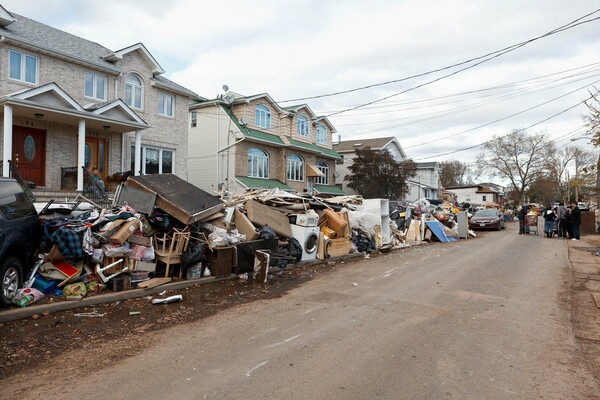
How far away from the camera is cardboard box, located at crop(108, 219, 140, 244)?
7.55m

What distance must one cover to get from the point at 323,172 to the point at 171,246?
86.8 feet

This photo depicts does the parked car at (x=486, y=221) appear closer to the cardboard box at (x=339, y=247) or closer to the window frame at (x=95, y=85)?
the cardboard box at (x=339, y=247)

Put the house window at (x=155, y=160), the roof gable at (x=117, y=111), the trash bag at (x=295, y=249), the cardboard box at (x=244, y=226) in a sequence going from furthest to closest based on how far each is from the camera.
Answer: the house window at (x=155, y=160), the roof gable at (x=117, y=111), the trash bag at (x=295, y=249), the cardboard box at (x=244, y=226)

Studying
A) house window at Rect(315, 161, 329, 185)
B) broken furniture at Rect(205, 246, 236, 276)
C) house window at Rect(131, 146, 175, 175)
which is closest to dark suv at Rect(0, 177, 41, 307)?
broken furniture at Rect(205, 246, 236, 276)

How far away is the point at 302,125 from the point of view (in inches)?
1236

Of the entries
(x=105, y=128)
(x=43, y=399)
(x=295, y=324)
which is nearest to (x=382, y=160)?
A: (x=105, y=128)

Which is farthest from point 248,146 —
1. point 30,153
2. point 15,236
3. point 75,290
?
point 15,236

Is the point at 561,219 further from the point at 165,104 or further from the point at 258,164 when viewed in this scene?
the point at 165,104

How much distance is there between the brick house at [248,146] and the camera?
980 inches

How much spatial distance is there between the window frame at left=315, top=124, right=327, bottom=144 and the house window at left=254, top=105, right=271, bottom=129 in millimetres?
6539

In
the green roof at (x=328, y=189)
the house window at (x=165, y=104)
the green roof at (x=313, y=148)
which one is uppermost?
the house window at (x=165, y=104)

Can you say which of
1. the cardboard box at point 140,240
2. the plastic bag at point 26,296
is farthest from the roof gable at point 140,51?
the plastic bag at point 26,296

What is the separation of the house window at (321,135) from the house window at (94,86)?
19.4 metres

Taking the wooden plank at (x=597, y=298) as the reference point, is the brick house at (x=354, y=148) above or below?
above
